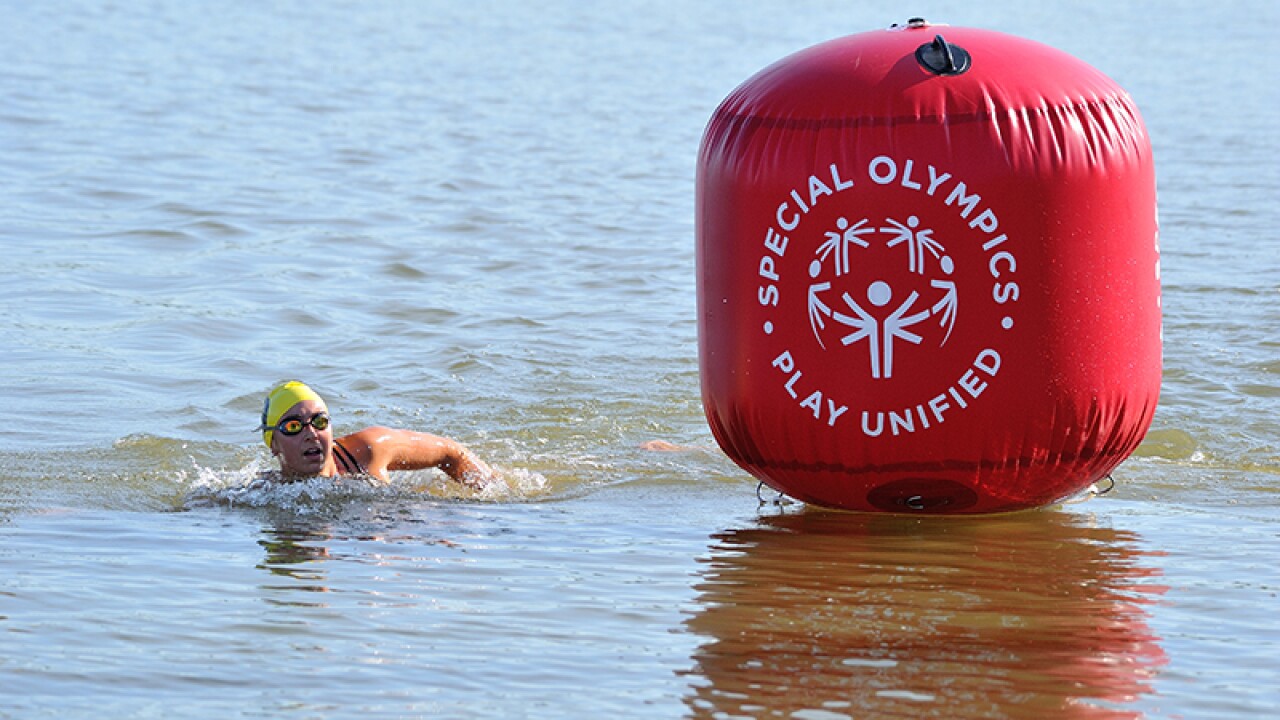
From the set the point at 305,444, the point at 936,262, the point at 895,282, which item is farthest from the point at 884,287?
the point at 305,444

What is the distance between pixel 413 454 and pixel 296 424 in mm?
551

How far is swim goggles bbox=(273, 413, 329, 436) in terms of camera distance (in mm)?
7371

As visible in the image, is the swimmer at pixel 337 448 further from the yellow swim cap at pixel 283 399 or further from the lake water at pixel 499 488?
the lake water at pixel 499 488

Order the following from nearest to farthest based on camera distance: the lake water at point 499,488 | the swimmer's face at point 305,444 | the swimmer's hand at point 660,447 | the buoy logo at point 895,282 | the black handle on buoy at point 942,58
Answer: the lake water at point 499,488 < the buoy logo at point 895,282 < the black handle on buoy at point 942,58 < the swimmer's face at point 305,444 < the swimmer's hand at point 660,447

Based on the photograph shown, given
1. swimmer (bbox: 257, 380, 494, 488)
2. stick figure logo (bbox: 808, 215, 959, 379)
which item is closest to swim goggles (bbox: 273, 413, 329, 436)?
swimmer (bbox: 257, 380, 494, 488)

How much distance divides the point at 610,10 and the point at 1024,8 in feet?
25.6

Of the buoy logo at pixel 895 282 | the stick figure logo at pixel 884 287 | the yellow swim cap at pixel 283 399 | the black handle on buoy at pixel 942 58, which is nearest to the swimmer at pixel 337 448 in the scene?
the yellow swim cap at pixel 283 399

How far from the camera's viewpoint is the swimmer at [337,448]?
24.2 feet

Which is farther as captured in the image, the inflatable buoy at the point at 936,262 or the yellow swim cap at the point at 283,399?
the yellow swim cap at the point at 283,399

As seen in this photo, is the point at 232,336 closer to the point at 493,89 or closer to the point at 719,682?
the point at 719,682

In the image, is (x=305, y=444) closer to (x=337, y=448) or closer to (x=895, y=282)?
(x=337, y=448)

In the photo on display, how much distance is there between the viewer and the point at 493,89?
23219 mm

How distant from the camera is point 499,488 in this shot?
306 inches

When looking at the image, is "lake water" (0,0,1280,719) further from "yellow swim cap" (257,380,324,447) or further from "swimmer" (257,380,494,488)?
"yellow swim cap" (257,380,324,447)
